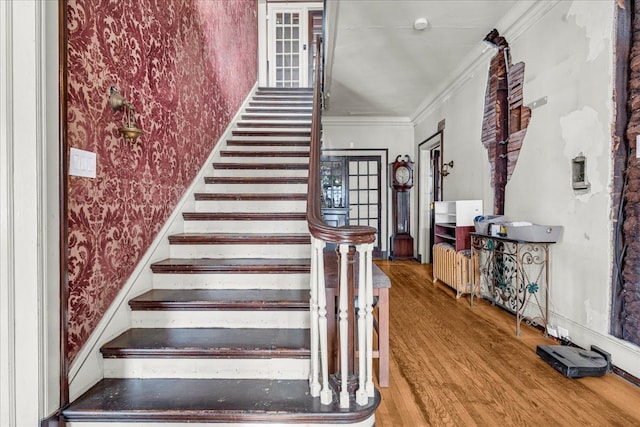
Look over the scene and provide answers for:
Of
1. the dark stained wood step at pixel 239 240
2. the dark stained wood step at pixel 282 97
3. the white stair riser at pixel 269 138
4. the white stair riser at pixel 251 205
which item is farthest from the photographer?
the dark stained wood step at pixel 282 97

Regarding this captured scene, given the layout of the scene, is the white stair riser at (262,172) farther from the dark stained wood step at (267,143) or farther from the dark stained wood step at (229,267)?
the dark stained wood step at (229,267)

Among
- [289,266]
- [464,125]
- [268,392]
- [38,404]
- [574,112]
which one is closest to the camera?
[38,404]

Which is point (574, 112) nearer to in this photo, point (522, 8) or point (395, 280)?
point (522, 8)

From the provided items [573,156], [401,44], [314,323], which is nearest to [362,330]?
[314,323]

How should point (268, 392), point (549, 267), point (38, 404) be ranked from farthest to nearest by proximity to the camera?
point (549, 267) < point (268, 392) < point (38, 404)

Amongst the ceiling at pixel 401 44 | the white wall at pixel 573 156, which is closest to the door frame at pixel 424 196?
the ceiling at pixel 401 44

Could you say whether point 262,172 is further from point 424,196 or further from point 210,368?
point 424,196

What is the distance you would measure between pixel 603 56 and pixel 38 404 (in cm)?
360

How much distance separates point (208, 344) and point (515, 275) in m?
2.83

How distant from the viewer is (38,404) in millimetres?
1309

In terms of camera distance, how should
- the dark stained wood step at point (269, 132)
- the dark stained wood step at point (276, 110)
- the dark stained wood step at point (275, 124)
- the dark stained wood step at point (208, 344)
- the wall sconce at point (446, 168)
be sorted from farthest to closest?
the wall sconce at point (446, 168) → the dark stained wood step at point (276, 110) → the dark stained wood step at point (275, 124) → the dark stained wood step at point (269, 132) → the dark stained wood step at point (208, 344)

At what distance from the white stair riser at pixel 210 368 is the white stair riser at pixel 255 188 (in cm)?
160

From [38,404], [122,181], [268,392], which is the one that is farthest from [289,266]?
→ [38,404]

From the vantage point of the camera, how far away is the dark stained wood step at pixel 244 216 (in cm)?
259
